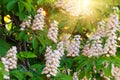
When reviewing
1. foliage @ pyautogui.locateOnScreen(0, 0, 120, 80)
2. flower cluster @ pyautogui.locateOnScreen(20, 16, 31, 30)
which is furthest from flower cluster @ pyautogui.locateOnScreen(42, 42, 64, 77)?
flower cluster @ pyautogui.locateOnScreen(20, 16, 31, 30)

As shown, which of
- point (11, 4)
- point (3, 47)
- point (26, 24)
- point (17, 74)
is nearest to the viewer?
point (17, 74)

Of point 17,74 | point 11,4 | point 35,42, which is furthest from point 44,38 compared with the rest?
point 17,74


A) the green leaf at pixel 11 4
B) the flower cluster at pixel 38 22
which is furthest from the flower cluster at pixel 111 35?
the green leaf at pixel 11 4

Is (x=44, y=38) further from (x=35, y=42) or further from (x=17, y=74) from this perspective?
(x=17, y=74)

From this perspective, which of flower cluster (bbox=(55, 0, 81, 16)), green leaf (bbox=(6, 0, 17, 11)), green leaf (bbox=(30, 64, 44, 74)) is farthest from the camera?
flower cluster (bbox=(55, 0, 81, 16))

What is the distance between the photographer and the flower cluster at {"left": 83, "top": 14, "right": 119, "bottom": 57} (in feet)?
10.6

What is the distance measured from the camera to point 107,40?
10.7 ft

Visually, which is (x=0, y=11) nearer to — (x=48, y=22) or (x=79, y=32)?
(x=48, y=22)

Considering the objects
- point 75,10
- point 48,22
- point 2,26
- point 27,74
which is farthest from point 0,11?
point 27,74

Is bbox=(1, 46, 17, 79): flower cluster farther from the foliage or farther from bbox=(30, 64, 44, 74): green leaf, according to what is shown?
bbox=(30, 64, 44, 74): green leaf

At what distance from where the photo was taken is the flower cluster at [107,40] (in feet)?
10.6

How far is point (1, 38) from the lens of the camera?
3939mm

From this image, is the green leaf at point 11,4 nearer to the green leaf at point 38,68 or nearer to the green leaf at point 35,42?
the green leaf at point 35,42

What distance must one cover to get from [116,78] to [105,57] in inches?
22.0
